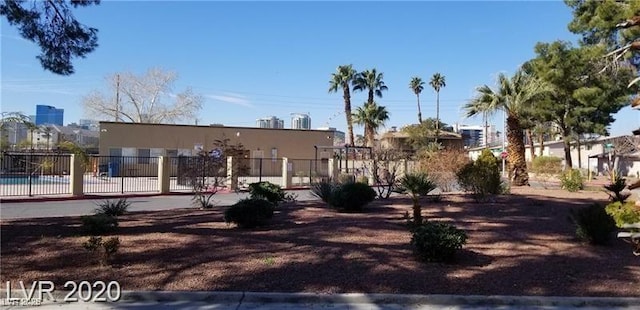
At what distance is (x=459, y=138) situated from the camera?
68.4m

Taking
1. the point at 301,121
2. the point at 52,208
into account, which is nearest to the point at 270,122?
the point at 301,121

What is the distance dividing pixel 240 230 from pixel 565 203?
1004 cm

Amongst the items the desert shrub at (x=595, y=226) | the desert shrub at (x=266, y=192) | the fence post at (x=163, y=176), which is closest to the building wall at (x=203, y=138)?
the fence post at (x=163, y=176)

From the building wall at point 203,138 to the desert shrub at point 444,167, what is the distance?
75.7ft

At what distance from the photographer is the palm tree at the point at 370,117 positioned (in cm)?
5878

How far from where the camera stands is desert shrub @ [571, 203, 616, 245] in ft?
28.4

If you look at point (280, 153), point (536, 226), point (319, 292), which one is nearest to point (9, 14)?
point (319, 292)

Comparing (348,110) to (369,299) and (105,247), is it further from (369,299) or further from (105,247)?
(369,299)

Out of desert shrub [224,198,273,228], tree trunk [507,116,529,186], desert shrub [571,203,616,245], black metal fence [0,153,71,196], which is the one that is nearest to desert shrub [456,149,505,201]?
tree trunk [507,116,529,186]

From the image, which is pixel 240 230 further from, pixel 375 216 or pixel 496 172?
pixel 496 172

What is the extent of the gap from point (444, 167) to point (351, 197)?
1014 centimetres

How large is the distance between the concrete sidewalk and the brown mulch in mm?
217

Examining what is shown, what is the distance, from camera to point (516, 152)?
72.6 feet

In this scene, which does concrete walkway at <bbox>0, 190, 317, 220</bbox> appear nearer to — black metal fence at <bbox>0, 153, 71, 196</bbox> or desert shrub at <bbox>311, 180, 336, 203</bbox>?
black metal fence at <bbox>0, 153, 71, 196</bbox>
